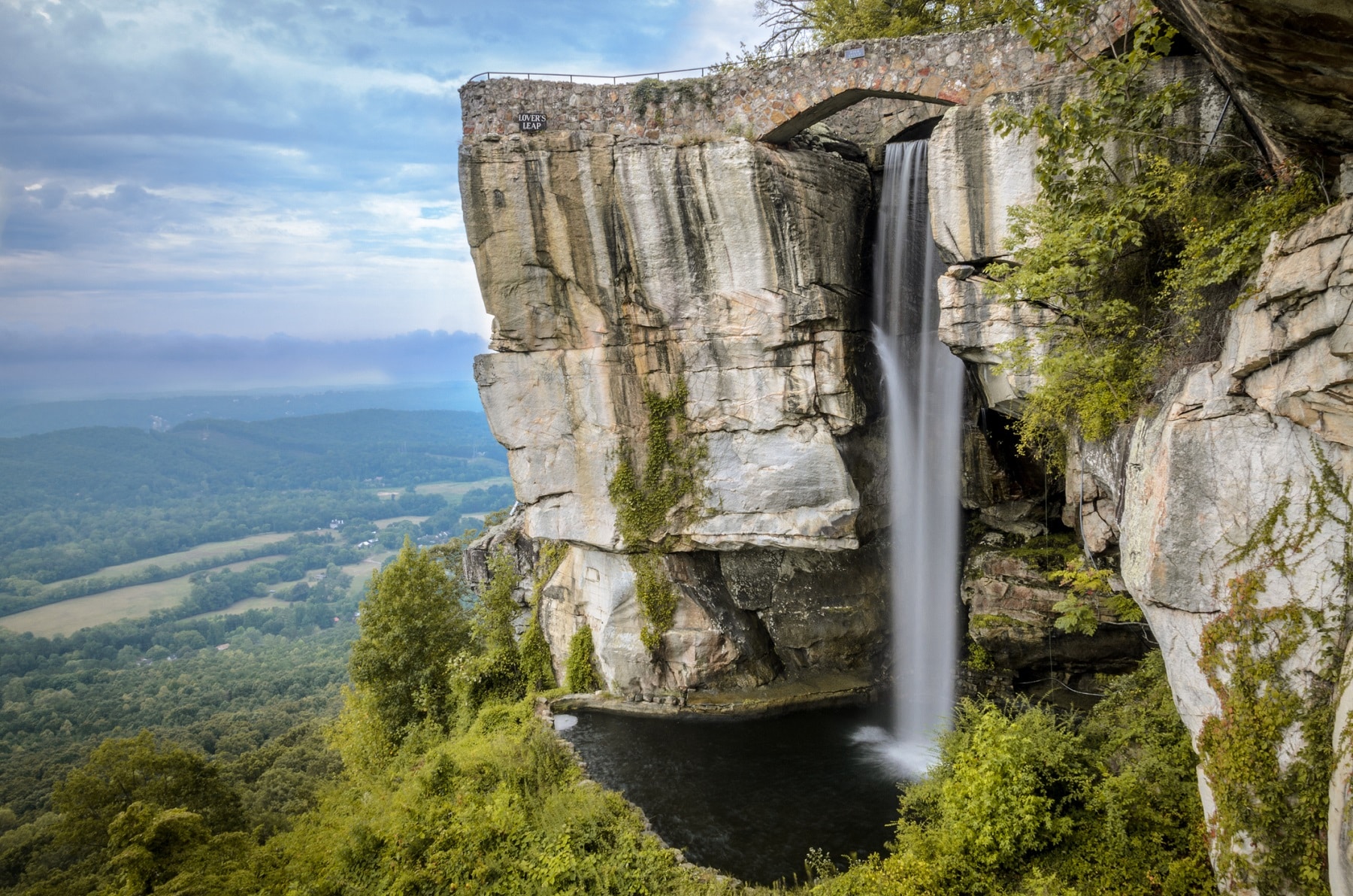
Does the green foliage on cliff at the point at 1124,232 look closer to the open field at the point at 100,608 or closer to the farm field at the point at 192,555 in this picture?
the open field at the point at 100,608

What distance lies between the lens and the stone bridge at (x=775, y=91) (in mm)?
13117

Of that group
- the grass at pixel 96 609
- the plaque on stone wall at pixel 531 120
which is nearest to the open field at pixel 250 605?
the grass at pixel 96 609

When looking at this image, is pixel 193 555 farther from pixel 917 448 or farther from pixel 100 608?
pixel 917 448

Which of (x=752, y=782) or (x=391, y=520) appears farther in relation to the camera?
(x=391, y=520)

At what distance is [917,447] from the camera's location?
1678 cm

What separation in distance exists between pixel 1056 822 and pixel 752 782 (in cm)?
604

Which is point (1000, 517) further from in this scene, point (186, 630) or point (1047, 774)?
point (186, 630)

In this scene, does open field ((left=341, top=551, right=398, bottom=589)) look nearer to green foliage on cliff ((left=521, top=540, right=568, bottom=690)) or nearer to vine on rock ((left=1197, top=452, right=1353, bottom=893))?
green foliage on cliff ((left=521, top=540, right=568, bottom=690))

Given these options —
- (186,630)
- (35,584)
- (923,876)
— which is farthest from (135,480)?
(923,876)

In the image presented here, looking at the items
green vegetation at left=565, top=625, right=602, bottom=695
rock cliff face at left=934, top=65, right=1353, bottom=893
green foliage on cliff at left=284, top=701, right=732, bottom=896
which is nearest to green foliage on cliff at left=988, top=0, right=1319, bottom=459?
rock cliff face at left=934, top=65, right=1353, bottom=893

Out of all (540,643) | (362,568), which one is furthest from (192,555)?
(540,643)

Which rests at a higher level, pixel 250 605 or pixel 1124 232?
pixel 1124 232

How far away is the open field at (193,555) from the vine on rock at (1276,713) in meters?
108

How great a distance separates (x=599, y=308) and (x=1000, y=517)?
33.8 feet
